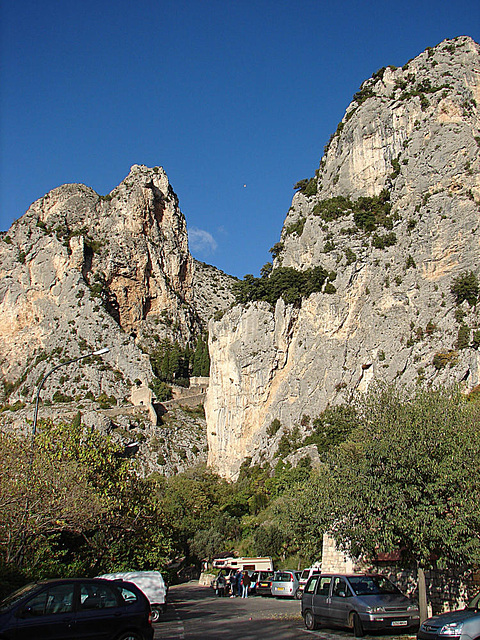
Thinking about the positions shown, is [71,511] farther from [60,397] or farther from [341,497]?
[60,397]

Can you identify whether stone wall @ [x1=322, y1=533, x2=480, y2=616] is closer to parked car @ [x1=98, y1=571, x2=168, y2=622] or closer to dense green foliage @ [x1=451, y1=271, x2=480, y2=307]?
parked car @ [x1=98, y1=571, x2=168, y2=622]

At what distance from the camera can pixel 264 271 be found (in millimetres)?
66188

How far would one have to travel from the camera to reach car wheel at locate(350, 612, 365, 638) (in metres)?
13.8

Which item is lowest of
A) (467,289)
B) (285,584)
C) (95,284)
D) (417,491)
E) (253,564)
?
(253,564)

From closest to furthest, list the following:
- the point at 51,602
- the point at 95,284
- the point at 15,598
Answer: the point at 51,602
the point at 15,598
the point at 95,284

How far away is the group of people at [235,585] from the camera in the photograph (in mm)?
30473

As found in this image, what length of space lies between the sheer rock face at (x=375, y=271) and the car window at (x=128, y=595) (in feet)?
117

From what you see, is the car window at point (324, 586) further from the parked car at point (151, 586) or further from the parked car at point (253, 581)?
the parked car at point (253, 581)

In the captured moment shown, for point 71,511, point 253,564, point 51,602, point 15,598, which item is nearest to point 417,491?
point 51,602

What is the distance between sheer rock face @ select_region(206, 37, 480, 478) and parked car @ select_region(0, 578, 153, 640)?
36.0 m

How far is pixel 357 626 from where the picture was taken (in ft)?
45.4

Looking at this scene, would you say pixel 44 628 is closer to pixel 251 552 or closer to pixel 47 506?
pixel 47 506

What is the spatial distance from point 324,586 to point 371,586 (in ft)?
5.32

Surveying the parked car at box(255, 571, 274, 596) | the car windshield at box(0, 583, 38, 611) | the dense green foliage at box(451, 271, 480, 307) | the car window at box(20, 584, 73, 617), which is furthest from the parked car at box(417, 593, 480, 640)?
the dense green foliage at box(451, 271, 480, 307)
